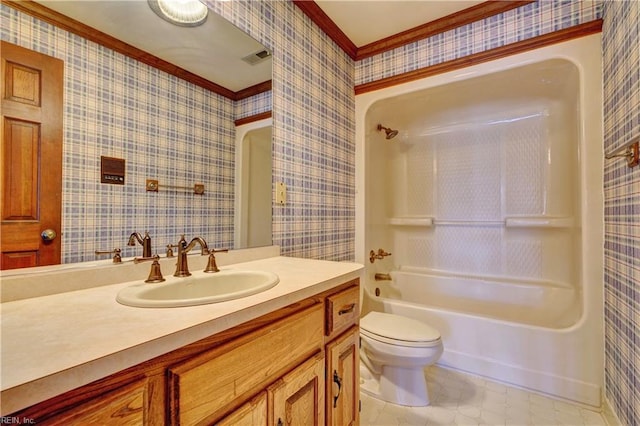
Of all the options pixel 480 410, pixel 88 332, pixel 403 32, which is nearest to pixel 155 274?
pixel 88 332

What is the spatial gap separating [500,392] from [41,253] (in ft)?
7.18

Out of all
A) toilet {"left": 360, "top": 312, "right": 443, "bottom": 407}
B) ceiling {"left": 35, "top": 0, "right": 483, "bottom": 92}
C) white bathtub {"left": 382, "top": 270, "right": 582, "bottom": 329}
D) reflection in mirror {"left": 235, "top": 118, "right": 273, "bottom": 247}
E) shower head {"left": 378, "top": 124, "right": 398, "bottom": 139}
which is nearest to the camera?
ceiling {"left": 35, "top": 0, "right": 483, "bottom": 92}

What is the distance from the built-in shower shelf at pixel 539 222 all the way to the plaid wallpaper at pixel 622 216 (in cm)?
73

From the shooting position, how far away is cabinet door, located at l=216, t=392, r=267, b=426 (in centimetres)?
64

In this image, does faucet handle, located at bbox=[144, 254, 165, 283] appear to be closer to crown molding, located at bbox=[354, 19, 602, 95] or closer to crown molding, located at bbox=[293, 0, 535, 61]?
crown molding, located at bbox=[293, 0, 535, 61]

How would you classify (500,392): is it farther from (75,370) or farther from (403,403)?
(75,370)

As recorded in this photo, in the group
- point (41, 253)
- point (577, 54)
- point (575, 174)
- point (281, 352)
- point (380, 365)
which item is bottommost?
point (380, 365)

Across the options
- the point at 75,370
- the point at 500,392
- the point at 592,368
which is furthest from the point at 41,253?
the point at 592,368

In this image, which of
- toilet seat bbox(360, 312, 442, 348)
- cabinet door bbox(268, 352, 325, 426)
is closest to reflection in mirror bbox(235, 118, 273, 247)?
cabinet door bbox(268, 352, 325, 426)

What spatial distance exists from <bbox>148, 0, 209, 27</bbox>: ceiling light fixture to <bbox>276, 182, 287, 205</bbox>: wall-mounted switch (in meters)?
0.79

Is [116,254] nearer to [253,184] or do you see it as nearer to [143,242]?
[143,242]

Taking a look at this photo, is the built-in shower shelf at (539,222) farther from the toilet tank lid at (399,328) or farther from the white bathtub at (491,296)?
the toilet tank lid at (399,328)

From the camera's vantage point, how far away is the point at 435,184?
2719 millimetres

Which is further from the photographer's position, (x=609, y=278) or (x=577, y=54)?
(x=577, y=54)
